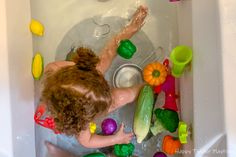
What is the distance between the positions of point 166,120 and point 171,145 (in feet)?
0.27

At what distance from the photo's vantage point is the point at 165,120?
44.8 inches

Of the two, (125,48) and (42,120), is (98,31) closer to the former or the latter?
(125,48)

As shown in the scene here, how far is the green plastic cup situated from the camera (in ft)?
3.18

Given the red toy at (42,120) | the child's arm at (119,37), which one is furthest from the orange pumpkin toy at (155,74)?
the red toy at (42,120)

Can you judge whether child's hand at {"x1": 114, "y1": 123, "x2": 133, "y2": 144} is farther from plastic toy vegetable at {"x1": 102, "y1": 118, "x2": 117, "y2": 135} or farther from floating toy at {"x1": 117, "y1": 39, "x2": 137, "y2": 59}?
floating toy at {"x1": 117, "y1": 39, "x2": 137, "y2": 59}

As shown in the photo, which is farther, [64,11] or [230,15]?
[64,11]

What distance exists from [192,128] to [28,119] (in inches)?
20.4

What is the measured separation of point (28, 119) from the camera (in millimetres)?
1166

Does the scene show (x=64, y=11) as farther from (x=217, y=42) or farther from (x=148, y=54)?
(x=217, y=42)

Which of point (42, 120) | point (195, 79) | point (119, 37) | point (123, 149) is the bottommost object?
point (123, 149)

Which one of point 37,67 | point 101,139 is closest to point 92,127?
point 101,139

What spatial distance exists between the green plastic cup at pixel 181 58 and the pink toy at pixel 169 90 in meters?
0.10

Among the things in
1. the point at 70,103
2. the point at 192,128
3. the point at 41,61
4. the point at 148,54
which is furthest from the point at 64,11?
the point at 192,128

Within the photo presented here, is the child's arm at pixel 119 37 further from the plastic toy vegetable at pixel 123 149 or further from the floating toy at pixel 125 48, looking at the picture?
the plastic toy vegetable at pixel 123 149
